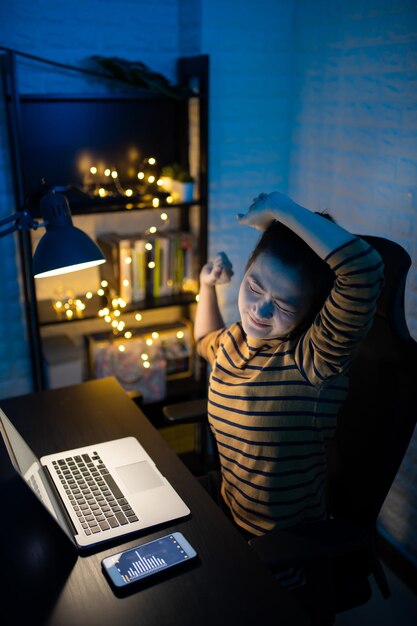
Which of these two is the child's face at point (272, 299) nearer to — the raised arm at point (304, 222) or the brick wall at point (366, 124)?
the raised arm at point (304, 222)

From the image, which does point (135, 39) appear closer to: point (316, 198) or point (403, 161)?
point (316, 198)

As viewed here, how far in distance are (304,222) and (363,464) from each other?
2.10ft

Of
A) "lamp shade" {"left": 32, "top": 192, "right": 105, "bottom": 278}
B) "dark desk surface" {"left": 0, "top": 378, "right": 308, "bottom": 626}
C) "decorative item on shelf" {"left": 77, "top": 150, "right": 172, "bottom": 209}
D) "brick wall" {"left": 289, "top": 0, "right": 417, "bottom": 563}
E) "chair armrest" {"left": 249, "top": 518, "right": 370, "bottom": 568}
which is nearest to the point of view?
"dark desk surface" {"left": 0, "top": 378, "right": 308, "bottom": 626}

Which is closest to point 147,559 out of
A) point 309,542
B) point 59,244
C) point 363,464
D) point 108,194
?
point 309,542

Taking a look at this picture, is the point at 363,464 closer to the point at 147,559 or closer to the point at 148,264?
the point at 147,559

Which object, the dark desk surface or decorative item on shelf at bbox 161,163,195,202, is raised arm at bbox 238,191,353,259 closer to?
the dark desk surface

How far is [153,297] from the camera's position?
261cm

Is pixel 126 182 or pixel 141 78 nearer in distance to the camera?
pixel 141 78

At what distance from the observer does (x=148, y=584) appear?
1173mm

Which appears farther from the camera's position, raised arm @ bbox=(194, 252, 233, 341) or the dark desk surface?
raised arm @ bbox=(194, 252, 233, 341)

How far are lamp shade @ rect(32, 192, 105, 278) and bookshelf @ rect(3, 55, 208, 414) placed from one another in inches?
32.8

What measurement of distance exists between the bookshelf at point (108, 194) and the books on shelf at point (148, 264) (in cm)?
1

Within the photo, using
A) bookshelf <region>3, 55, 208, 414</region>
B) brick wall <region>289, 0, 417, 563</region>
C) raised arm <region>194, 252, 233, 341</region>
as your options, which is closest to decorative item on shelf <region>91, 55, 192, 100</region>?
bookshelf <region>3, 55, 208, 414</region>

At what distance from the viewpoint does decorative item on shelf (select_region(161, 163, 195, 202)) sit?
2.46 meters
